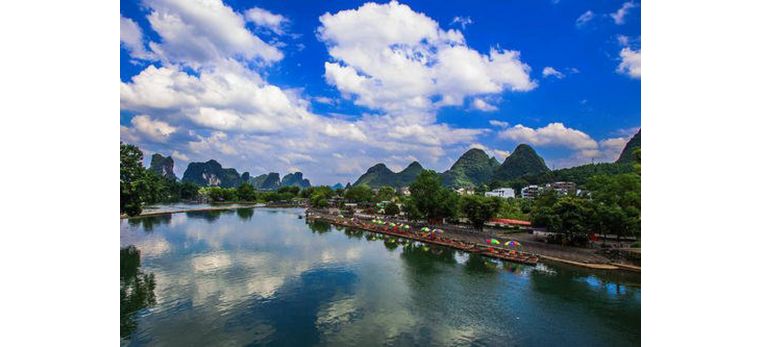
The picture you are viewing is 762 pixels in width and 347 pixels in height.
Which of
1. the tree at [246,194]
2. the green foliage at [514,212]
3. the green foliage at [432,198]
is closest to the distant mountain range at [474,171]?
the tree at [246,194]

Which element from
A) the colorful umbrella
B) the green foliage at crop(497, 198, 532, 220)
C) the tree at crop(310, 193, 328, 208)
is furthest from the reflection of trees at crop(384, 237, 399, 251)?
the tree at crop(310, 193, 328, 208)

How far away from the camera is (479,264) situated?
23.3 metres

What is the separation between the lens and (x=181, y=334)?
1237 cm

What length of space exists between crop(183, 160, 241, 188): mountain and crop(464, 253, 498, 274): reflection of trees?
554 feet

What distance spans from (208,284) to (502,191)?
277 feet

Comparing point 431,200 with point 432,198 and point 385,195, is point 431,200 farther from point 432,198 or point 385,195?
point 385,195

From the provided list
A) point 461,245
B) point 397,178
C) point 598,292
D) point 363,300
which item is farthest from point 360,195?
point 397,178

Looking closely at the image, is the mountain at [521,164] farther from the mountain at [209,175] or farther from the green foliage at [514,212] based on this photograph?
the mountain at [209,175]

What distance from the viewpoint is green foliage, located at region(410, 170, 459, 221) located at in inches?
1441

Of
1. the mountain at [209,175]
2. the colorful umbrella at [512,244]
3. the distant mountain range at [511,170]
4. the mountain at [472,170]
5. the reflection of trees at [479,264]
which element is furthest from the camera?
the mountain at [209,175]

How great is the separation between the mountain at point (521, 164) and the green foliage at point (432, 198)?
4049 inches

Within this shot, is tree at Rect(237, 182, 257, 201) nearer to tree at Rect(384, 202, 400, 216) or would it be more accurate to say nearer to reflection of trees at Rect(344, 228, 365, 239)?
tree at Rect(384, 202, 400, 216)

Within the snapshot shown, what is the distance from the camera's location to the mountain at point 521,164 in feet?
434
